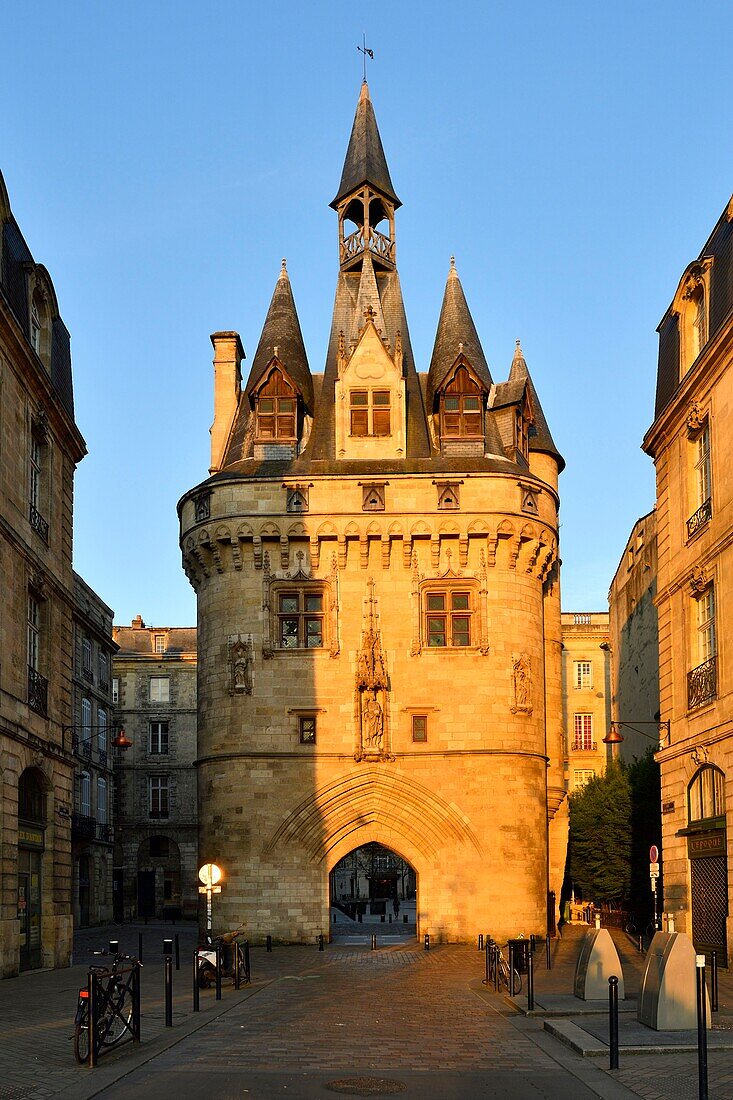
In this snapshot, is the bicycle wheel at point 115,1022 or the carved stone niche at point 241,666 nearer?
the bicycle wheel at point 115,1022

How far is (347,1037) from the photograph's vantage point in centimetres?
1563

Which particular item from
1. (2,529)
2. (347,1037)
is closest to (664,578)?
(2,529)

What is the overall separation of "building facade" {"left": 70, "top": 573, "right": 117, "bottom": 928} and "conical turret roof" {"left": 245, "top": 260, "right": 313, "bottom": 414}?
52.9 ft

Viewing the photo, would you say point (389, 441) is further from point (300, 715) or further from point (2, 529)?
point (2, 529)

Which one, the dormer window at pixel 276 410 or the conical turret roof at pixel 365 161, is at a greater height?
the conical turret roof at pixel 365 161

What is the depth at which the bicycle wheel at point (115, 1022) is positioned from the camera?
14.4 m

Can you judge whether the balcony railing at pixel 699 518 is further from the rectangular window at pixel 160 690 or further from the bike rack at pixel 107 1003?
the rectangular window at pixel 160 690

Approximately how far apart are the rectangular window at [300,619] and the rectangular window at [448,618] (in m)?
2.94

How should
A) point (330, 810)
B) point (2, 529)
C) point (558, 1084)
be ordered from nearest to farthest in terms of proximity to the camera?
point (558, 1084) < point (2, 529) < point (330, 810)

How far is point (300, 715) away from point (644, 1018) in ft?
67.4

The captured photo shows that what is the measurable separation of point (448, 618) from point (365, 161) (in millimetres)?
17099

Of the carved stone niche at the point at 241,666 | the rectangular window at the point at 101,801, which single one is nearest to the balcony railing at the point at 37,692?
the carved stone niche at the point at 241,666

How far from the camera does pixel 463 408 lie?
126 feet

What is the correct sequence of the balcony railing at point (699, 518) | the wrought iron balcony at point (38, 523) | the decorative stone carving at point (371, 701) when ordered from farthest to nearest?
the decorative stone carving at point (371, 701)
the wrought iron balcony at point (38, 523)
the balcony railing at point (699, 518)
